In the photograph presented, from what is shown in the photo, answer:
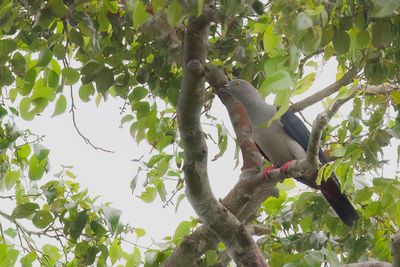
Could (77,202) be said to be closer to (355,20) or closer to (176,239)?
(176,239)

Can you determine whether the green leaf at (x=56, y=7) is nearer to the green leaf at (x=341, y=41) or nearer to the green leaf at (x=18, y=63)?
the green leaf at (x=18, y=63)

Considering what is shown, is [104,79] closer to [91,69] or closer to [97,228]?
[91,69]

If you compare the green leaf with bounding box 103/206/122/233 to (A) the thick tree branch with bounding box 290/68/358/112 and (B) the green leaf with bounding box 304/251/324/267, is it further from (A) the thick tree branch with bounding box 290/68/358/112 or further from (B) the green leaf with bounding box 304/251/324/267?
(A) the thick tree branch with bounding box 290/68/358/112

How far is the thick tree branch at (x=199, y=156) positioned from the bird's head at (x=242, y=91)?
0.57m

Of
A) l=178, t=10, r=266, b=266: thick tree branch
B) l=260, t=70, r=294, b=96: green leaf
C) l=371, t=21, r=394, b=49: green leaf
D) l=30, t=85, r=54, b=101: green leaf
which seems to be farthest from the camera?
l=30, t=85, r=54, b=101: green leaf

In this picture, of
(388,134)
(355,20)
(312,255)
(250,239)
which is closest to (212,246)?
(250,239)

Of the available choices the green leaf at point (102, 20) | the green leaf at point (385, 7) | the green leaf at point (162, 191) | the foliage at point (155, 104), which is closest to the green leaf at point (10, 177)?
the foliage at point (155, 104)

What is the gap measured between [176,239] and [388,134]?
46.5 inches

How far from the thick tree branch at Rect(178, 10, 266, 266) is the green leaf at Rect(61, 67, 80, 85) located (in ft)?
1.84

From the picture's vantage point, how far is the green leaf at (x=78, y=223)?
8.59 ft

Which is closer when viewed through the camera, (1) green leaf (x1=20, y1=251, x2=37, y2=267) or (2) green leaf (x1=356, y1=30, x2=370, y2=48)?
(2) green leaf (x1=356, y1=30, x2=370, y2=48)

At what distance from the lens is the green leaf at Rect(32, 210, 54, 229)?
8.85 feet

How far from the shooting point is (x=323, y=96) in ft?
8.62

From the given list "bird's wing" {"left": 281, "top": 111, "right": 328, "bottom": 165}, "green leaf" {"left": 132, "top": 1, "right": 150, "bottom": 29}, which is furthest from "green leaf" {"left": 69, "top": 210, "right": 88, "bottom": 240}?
"bird's wing" {"left": 281, "top": 111, "right": 328, "bottom": 165}
